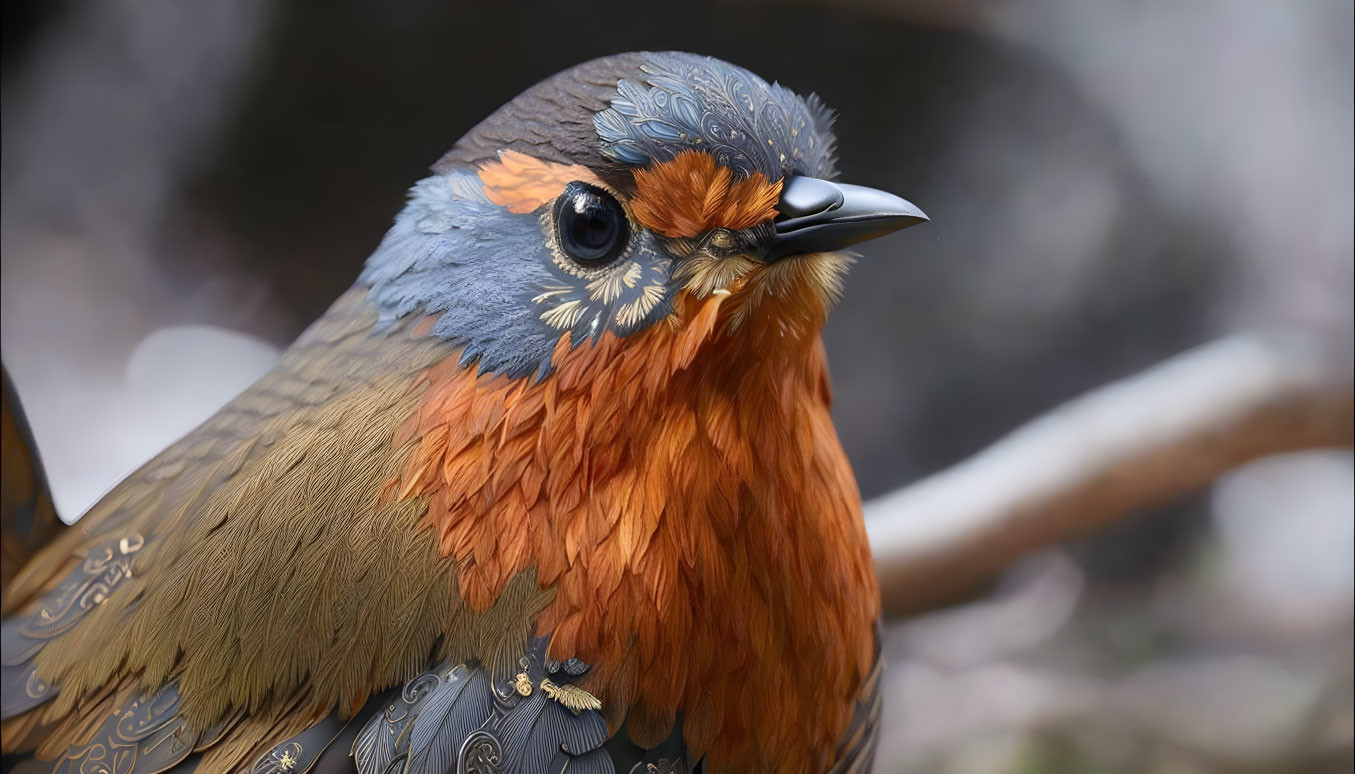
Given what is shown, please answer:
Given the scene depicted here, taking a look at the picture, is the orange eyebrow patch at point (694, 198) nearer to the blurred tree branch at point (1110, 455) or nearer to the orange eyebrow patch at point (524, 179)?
the orange eyebrow patch at point (524, 179)

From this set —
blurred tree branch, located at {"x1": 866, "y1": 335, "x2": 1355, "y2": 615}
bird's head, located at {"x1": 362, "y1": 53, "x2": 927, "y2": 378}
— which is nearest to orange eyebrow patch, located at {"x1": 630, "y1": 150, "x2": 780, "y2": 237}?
bird's head, located at {"x1": 362, "y1": 53, "x2": 927, "y2": 378}

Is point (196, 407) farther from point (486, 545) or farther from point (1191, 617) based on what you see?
point (1191, 617)

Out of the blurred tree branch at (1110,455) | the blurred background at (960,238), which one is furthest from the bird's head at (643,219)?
the blurred tree branch at (1110,455)

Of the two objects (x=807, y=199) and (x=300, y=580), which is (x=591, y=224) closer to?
(x=807, y=199)

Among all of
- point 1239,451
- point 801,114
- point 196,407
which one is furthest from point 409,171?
point 1239,451

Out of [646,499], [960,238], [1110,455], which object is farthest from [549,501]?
[1110,455]

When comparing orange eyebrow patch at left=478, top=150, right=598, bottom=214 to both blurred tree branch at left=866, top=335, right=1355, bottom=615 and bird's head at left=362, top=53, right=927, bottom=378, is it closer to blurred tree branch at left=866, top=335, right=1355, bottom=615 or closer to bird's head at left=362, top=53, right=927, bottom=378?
bird's head at left=362, top=53, right=927, bottom=378
